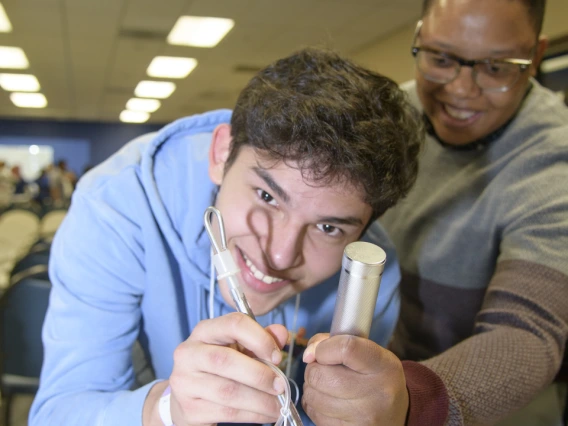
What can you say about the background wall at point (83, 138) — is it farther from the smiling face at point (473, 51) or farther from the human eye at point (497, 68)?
the human eye at point (497, 68)

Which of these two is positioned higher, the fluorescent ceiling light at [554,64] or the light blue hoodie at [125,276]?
the fluorescent ceiling light at [554,64]

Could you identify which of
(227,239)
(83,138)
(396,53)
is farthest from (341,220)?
(83,138)

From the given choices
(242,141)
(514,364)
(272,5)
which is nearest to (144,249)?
(242,141)

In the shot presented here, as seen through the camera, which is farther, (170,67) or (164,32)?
(170,67)

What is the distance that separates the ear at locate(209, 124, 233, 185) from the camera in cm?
81

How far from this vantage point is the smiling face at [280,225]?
664mm

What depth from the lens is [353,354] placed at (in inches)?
17.1

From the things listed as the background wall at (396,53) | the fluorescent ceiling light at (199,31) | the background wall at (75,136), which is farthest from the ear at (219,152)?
the background wall at (75,136)

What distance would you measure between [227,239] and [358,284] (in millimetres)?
354

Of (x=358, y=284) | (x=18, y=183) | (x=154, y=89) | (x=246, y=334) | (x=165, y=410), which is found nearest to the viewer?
(x=358, y=284)

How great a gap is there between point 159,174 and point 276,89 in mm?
278

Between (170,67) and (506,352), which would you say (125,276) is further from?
(170,67)

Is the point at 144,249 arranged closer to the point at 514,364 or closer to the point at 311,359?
the point at 311,359

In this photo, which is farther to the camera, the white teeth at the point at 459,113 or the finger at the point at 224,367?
the white teeth at the point at 459,113
